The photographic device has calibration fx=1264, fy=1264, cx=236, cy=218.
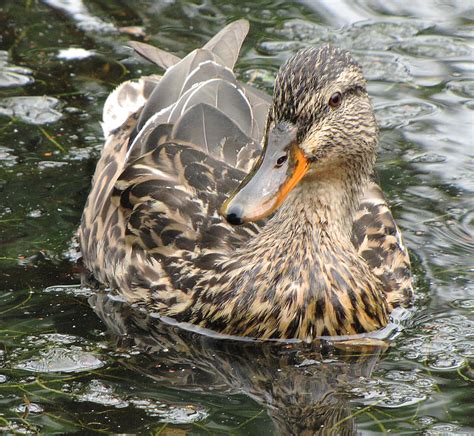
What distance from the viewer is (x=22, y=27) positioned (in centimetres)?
1097

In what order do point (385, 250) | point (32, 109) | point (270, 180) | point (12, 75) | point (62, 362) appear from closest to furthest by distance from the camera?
point (270, 180) → point (62, 362) → point (385, 250) → point (32, 109) → point (12, 75)

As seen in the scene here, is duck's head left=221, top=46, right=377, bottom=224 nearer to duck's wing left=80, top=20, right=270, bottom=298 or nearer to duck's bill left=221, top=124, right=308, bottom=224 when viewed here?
duck's bill left=221, top=124, right=308, bottom=224

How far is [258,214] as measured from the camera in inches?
259

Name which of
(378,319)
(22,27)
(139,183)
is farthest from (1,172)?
(378,319)

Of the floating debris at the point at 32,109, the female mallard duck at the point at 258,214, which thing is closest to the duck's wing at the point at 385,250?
the female mallard duck at the point at 258,214

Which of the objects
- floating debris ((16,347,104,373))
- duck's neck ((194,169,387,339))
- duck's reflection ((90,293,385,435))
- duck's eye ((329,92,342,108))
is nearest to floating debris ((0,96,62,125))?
duck's reflection ((90,293,385,435))

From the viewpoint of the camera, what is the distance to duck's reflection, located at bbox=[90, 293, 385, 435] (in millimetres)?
6500

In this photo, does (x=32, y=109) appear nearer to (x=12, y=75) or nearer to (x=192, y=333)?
(x=12, y=75)

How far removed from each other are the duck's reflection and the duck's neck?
119 millimetres

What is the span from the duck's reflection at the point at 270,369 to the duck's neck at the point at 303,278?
0.39 feet

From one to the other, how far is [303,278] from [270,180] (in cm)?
76

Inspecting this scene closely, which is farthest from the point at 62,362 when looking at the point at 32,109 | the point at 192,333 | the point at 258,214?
the point at 32,109

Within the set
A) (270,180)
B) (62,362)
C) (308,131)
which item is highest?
(308,131)

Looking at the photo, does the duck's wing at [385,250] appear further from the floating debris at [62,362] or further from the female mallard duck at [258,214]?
the floating debris at [62,362]
